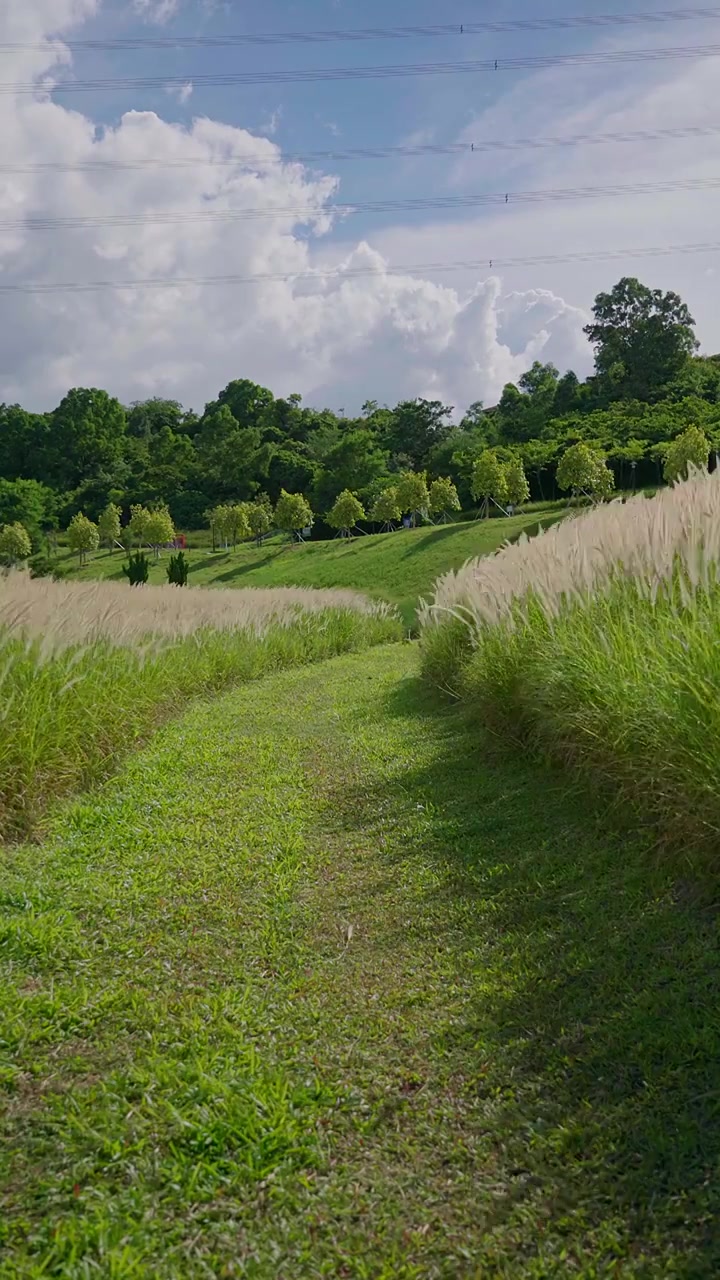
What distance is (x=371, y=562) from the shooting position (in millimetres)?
25578

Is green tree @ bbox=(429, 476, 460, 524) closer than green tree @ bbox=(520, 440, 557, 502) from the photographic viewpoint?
Yes

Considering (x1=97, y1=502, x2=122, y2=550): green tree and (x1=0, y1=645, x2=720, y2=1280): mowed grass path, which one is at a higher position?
(x1=97, y1=502, x2=122, y2=550): green tree

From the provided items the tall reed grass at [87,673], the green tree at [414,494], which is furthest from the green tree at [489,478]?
the tall reed grass at [87,673]

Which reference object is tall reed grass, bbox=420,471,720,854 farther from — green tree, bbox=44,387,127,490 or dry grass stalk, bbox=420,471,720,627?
green tree, bbox=44,387,127,490

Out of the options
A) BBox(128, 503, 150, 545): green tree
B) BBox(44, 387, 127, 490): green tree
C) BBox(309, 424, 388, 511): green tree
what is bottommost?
BBox(128, 503, 150, 545): green tree

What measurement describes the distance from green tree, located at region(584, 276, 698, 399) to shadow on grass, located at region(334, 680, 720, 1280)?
54713 millimetres

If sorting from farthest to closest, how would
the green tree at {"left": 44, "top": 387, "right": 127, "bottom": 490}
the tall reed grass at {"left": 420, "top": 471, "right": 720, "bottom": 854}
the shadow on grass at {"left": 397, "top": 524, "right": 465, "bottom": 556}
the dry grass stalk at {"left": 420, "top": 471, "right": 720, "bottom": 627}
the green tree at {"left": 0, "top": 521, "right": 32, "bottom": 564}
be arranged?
the green tree at {"left": 44, "top": 387, "right": 127, "bottom": 490} → the green tree at {"left": 0, "top": 521, "right": 32, "bottom": 564} → the shadow on grass at {"left": 397, "top": 524, "right": 465, "bottom": 556} → the dry grass stalk at {"left": 420, "top": 471, "right": 720, "bottom": 627} → the tall reed grass at {"left": 420, "top": 471, "right": 720, "bottom": 854}

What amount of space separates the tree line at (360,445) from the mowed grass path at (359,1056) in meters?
31.2

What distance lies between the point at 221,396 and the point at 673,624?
75.6 metres

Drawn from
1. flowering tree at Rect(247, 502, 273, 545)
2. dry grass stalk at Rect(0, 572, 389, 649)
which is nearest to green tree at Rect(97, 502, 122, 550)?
flowering tree at Rect(247, 502, 273, 545)

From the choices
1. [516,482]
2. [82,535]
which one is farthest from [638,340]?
[82,535]

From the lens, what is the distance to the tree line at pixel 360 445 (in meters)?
38.7

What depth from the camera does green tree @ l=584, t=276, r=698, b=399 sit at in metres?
52.9

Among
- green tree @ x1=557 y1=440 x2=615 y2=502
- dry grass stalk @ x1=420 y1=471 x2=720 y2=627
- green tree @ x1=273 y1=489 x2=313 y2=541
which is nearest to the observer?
dry grass stalk @ x1=420 y1=471 x2=720 y2=627
